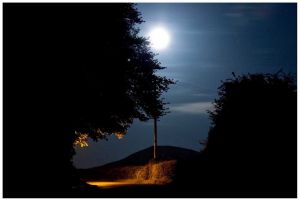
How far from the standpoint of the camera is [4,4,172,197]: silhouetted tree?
16219 mm

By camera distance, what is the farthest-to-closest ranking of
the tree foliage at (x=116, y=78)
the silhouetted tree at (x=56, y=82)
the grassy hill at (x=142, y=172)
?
1. the grassy hill at (x=142, y=172)
2. the tree foliage at (x=116, y=78)
3. the silhouetted tree at (x=56, y=82)

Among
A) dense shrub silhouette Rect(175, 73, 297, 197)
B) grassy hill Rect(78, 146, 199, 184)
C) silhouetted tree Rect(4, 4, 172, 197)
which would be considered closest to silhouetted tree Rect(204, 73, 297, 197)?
dense shrub silhouette Rect(175, 73, 297, 197)

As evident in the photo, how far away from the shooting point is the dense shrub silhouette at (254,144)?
13.5 metres

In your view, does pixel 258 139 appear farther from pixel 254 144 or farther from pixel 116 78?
pixel 116 78

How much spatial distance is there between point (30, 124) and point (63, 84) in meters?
2.88

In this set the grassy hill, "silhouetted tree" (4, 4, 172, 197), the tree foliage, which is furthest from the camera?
the grassy hill

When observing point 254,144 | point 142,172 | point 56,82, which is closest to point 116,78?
point 56,82

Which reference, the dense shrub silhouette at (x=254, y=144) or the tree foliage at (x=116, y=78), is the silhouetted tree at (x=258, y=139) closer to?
the dense shrub silhouette at (x=254, y=144)

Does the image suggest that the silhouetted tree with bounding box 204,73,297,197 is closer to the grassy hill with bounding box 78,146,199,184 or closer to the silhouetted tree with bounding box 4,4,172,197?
the grassy hill with bounding box 78,146,199,184

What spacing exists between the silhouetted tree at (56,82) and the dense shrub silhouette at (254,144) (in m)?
6.80

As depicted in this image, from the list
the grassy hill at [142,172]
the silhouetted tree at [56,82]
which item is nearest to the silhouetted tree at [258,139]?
the grassy hill at [142,172]

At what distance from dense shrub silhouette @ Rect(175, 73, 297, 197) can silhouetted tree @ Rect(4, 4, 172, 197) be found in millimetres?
6797

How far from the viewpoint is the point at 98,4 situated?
21.5 metres

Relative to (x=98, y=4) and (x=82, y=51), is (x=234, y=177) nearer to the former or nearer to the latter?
(x=82, y=51)
